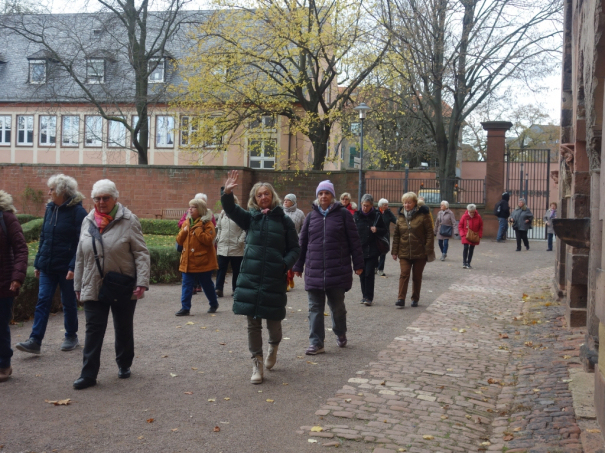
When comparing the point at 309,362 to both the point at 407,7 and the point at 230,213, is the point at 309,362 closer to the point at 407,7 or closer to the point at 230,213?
the point at 230,213

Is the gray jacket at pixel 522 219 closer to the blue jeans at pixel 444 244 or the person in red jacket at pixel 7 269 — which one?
the blue jeans at pixel 444 244

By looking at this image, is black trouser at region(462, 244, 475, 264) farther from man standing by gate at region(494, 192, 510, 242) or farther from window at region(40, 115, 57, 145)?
window at region(40, 115, 57, 145)

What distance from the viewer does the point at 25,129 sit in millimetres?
45500

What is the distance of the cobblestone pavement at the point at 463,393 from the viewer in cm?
486

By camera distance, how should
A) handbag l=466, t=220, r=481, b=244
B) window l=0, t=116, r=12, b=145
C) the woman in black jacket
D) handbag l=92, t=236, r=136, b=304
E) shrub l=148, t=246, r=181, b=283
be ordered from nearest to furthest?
1. handbag l=92, t=236, r=136, b=304
2. the woman in black jacket
3. shrub l=148, t=246, r=181, b=283
4. handbag l=466, t=220, r=481, b=244
5. window l=0, t=116, r=12, b=145

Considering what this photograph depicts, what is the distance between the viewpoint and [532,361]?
7398 millimetres

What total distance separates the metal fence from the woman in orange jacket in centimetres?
1850

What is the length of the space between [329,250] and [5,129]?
43426 millimetres

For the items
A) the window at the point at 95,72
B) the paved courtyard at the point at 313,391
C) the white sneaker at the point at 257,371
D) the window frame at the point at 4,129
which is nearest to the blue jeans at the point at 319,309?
the paved courtyard at the point at 313,391

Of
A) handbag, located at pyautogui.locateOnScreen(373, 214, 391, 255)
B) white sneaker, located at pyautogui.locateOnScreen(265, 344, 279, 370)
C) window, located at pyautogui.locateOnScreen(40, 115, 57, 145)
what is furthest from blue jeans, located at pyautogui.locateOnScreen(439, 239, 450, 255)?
window, located at pyautogui.locateOnScreen(40, 115, 57, 145)

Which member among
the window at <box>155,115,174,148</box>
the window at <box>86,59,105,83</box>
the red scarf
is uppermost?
the window at <box>86,59,105,83</box>

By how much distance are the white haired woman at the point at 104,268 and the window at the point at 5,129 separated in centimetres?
4350

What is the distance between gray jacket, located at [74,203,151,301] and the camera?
6.07 meters

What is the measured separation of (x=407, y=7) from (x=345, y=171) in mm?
7237
